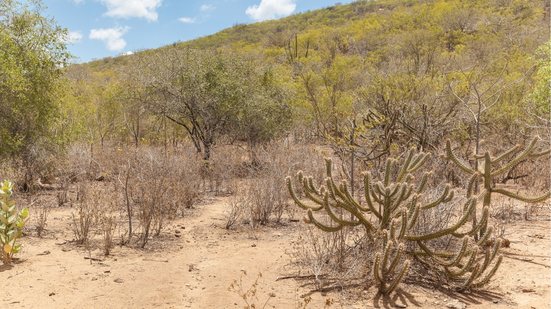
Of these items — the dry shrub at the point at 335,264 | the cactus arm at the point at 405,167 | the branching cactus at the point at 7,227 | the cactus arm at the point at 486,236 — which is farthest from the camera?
the cactus arm at the point at 405,167

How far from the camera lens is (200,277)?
5.32m

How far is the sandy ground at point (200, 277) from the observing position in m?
4.54

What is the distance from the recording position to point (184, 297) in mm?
4750

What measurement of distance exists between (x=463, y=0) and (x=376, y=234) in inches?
1479

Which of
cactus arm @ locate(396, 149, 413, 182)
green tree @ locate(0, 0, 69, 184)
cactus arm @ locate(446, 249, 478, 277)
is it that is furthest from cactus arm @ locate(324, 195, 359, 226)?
green tree @ locate(0, 0, 69, 184)

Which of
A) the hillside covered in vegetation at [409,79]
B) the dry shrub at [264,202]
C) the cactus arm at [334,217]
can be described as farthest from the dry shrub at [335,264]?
the hillside covered in vegetation at [409,79]

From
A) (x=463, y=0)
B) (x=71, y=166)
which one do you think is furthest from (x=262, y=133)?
(x=463, y=0)

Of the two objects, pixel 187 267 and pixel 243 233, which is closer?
pixel 187 267

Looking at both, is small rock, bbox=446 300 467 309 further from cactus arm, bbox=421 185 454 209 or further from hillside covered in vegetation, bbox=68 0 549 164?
hillside covered in vegetation, bbox=68 0 549 164

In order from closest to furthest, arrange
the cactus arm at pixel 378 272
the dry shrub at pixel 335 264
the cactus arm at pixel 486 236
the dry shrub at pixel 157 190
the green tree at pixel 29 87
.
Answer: the cactus arm at pixel 378 272, the cactus arm at pixel 486 236, the dry shrub at pixel 335 264, the dry shrub at pixel 157 190, the green tree at pixel 29 87

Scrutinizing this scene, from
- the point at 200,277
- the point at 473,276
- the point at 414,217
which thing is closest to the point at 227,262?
the point at 200,277

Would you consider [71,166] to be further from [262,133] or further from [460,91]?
[460,91]

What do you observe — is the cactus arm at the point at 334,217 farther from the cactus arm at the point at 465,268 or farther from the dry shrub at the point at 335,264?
the cactus arm at the point at 465,268

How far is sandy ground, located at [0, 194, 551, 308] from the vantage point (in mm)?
4535
